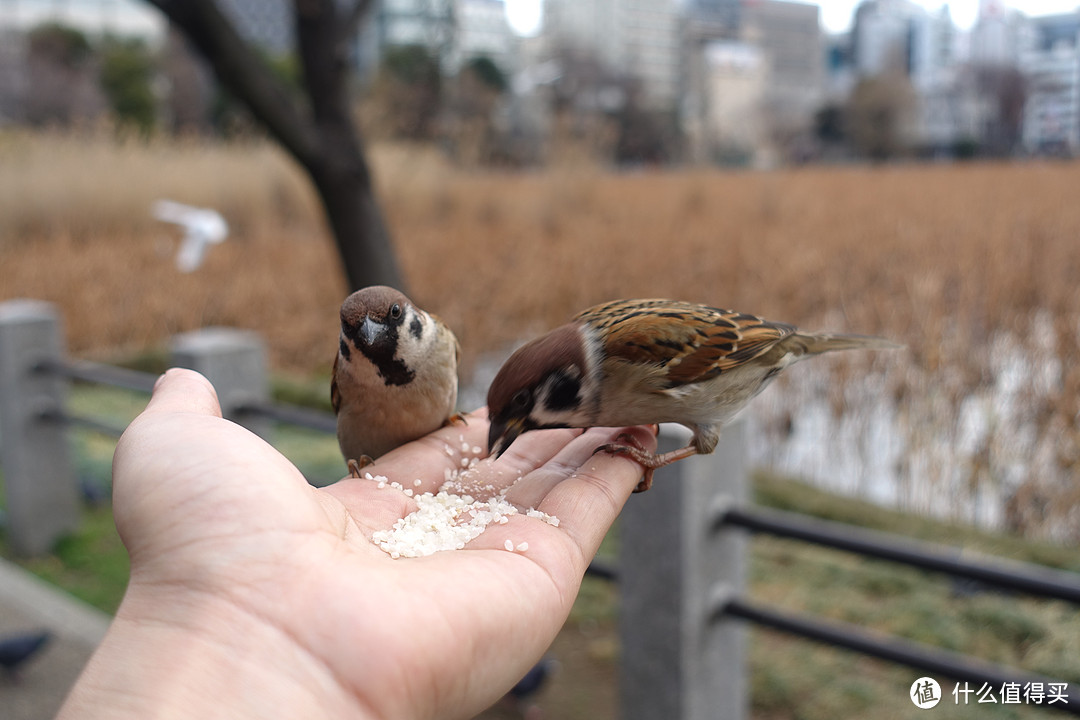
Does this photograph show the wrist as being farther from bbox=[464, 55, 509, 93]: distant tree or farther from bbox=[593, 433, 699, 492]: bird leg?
bbox=[464, 55, 509, 93]: distant tree

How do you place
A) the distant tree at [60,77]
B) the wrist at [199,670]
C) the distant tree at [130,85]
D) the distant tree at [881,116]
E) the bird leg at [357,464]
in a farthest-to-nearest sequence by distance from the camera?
1. the distant tree at [130,85]
2. the distant tree at [60,77]
3. the distant tree at [881,116]
4. the bird leg at [357,464]
5. the wrist at [199,670]

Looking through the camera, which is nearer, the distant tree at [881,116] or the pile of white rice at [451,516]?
the pile of white rice at [451,516]

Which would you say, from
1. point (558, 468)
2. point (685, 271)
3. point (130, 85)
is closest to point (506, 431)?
Result: point (558, 468)

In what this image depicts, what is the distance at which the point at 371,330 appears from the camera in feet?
6.11

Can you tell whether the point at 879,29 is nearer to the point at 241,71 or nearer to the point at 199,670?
the point at 241,71

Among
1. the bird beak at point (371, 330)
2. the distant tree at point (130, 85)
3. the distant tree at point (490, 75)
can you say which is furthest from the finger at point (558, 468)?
the distant tree at point (130, 85)

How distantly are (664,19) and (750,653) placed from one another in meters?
21.0

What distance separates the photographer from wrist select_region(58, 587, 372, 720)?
4.23 feet

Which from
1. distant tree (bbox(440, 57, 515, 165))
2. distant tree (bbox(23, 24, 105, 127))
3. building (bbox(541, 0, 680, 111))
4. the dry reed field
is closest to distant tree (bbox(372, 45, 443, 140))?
distant tree (bbox(440, 57, 515, 165))

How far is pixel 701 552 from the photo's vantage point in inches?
117

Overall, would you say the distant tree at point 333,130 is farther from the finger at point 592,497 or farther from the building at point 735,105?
the building at point 735,105

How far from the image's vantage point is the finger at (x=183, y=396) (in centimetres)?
178

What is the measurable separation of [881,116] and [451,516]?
92.8 ft

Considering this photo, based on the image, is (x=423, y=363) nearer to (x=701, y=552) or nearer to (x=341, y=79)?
(x=701, y=552)
